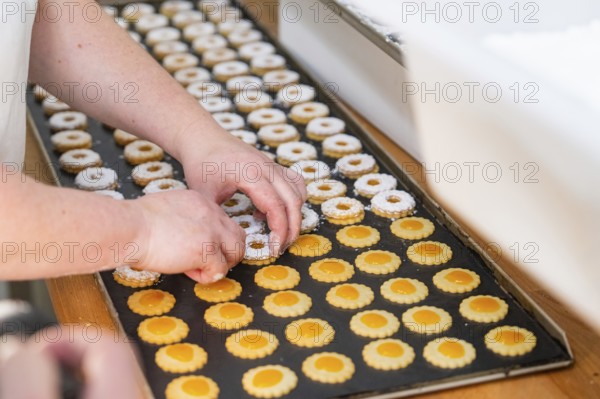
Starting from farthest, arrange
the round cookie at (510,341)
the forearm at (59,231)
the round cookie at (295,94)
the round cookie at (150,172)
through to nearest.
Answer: the round cookie at (295,94) → the round cookie at (150,172) → the round cookie at (510,341) → the forearm at (59,231)

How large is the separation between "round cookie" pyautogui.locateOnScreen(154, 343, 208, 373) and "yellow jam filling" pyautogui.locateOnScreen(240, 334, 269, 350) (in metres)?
0.05

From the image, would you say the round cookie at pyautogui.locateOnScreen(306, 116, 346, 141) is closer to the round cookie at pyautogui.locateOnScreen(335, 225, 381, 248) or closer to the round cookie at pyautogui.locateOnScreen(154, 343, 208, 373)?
the round cookie at pyautogui.locateOnScreen(335, 225, 381, 248)

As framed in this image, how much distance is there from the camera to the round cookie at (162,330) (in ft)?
3.45

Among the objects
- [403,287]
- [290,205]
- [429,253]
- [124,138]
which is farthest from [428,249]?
[124,138]

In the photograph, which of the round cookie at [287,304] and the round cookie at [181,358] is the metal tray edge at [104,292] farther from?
the round cookie at [287,304]

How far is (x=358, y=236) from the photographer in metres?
1.28

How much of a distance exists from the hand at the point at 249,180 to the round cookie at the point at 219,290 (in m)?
0.09

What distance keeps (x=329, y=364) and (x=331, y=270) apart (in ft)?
0.73

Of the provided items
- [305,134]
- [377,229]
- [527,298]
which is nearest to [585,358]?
[527,298]

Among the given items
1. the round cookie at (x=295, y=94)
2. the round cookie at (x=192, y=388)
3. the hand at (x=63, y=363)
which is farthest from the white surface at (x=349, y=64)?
the hand at (x=63, y=363)

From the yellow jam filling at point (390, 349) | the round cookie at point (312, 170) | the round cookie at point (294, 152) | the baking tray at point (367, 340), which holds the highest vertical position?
the round cookie at point (294, 152)

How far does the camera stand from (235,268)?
121 centimetres

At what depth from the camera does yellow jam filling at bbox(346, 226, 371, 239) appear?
1281mm

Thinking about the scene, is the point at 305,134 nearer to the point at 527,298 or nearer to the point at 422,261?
the point at 422,261
